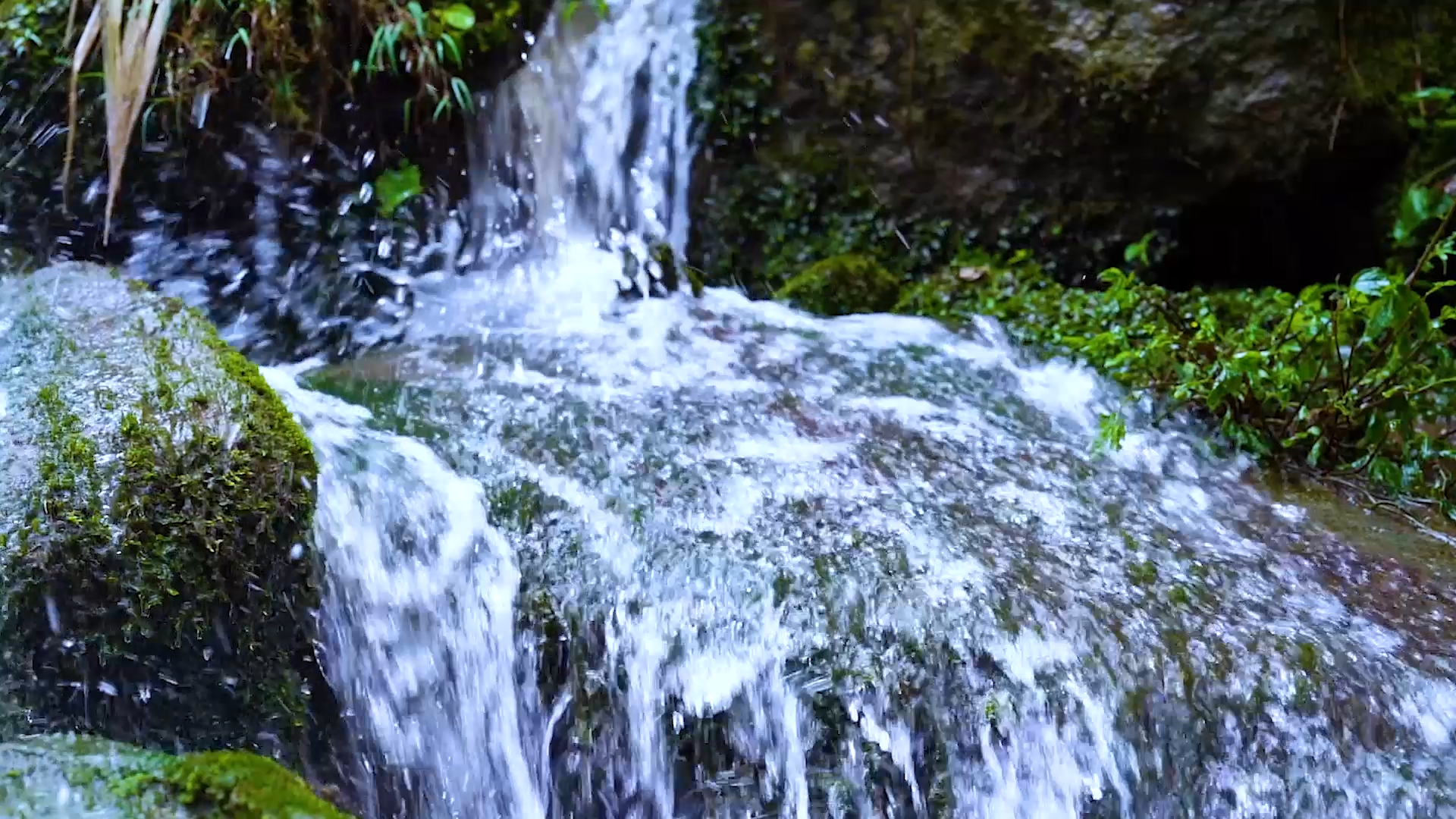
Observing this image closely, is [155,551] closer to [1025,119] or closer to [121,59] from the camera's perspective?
[121,59]

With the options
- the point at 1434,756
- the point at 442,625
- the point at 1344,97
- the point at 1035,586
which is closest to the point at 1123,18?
the point at 1344,97

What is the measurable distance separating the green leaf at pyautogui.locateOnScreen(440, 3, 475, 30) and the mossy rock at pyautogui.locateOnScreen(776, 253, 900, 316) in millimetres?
1582

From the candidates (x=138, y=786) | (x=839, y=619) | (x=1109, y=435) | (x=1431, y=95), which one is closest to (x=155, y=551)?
(x=138, y=786)

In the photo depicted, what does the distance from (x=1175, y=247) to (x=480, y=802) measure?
11.6ft

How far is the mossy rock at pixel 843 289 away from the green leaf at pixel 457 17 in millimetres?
1582

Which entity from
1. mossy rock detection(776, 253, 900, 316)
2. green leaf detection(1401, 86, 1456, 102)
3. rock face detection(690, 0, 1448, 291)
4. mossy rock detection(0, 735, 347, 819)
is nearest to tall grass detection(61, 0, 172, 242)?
mossy rock detection(0, 735, 347, 819)

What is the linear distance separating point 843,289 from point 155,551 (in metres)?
2.86

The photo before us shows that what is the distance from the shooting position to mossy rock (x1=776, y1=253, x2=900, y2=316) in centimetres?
416

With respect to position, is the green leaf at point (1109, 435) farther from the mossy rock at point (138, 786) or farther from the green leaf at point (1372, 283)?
the mossy rock at point (138, 786)

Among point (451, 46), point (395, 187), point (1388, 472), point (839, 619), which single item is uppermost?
point (451, 46)

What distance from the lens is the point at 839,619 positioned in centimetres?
218

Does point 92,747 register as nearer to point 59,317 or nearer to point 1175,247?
point 59,317

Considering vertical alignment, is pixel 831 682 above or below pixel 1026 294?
below

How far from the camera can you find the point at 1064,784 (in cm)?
197
